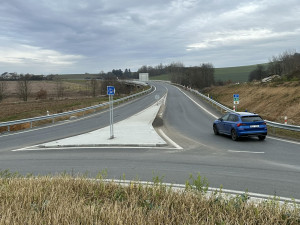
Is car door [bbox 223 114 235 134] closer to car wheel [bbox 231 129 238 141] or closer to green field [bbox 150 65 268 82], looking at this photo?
car wheel [bbox 231 129 238 141]

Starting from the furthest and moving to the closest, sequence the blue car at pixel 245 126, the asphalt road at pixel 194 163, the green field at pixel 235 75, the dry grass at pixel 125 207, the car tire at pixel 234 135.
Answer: the green field at pixel 235 75, the car tire at pixel 234 135, the blue car at pixel 245 126, the asphalt road at pixel 194 163, the dry grass at pixel 125 207

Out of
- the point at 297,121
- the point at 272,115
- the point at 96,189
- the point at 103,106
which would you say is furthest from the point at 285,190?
the point at 103,106

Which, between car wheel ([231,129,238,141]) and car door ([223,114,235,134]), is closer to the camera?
car wheel ([231,129,238,141])

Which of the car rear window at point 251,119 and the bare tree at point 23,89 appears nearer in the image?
the car rear window at point 251,119

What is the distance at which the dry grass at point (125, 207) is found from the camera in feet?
13.3

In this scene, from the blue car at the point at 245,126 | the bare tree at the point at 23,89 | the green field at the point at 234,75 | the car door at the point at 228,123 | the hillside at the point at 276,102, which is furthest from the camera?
the green field at the point at 234,75

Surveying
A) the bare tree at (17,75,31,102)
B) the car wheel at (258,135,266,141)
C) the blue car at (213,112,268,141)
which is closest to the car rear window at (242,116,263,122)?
the blue car at (213,112,268,141)

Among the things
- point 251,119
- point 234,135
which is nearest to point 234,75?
point 251,119

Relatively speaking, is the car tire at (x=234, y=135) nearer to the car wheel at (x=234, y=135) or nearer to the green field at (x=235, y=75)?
the car wheel at (x=234, y=135)

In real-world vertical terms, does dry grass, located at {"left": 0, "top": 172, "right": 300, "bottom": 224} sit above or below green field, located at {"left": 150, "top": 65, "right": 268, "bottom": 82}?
below

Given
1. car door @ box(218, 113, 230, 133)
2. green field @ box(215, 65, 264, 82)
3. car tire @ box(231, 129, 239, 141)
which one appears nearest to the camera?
car tire @ box(231, 129, 239, 141)

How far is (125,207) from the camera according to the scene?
464cm

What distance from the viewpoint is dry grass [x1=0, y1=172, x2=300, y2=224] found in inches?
159

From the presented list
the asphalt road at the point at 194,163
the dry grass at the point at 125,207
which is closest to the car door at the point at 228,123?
the asphalt road at the point at 194,163
